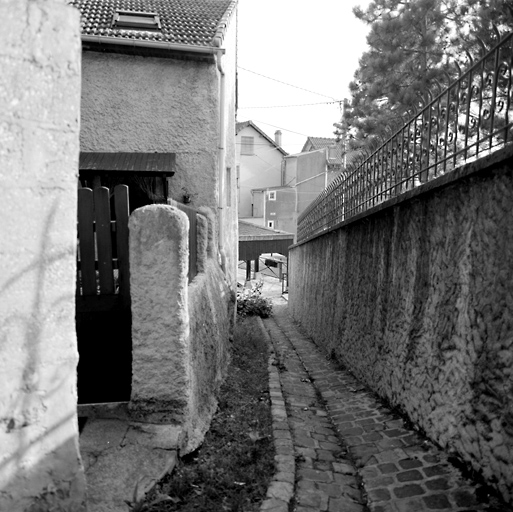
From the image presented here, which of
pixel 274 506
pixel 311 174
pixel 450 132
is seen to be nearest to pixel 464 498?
pixel 274 506

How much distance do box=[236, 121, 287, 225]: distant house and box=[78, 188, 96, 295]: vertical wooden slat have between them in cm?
3837

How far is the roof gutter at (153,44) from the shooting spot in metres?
8.73

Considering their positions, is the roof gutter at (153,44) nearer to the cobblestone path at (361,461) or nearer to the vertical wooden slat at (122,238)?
the vertical wooden slat at (122,238)

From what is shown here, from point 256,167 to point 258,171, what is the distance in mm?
433

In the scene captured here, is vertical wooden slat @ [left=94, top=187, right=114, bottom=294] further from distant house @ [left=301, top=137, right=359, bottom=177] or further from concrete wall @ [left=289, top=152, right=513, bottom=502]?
distant house @ [left=301, top=137, right=359, bottom=177]

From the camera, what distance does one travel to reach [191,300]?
13.4 ft

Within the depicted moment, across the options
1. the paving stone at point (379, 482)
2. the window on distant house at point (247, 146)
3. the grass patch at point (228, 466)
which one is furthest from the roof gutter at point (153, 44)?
the window on distant house at point (247, 146)

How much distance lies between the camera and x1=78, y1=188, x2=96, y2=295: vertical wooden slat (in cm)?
354

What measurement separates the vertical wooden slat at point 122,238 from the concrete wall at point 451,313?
253 cm

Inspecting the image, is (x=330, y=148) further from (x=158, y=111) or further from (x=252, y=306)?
(x=158, y=111)

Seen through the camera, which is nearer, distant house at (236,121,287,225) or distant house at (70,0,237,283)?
distant house at (70,0,237,283)

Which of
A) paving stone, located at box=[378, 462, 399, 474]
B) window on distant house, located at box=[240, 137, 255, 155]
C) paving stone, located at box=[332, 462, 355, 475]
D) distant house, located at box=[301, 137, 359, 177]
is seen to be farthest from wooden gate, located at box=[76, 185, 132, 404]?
window on distant house, located at box=[240, 137, 255, 155]

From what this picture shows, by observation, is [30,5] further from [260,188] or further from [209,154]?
[260,188]

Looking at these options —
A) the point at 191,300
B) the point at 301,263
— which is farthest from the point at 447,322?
the point at 301,263
